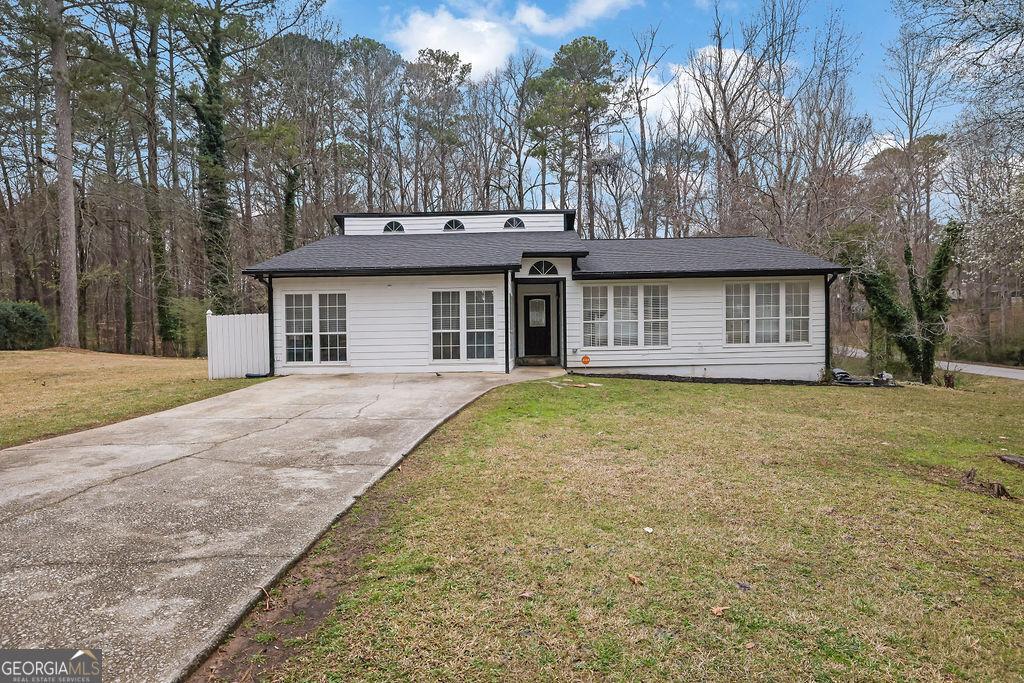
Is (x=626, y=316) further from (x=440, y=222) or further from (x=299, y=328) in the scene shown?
(x=299, y=328)

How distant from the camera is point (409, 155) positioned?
87.4ft

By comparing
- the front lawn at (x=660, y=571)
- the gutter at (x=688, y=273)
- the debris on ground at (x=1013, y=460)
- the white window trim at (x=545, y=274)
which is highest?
the white window trim at (x=545, y=274)

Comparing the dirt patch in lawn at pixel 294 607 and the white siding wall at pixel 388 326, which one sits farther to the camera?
the white siding wall at pixel 388 326

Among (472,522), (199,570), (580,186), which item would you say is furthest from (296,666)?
(580,186)

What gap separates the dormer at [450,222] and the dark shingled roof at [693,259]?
72.3 inches

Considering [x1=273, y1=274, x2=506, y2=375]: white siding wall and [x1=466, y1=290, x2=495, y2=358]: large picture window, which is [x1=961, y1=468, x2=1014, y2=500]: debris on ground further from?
[x1=466, y1=290, x2=495, y2=358]: large picture window

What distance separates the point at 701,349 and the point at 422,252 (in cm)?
760

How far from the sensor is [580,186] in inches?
1042

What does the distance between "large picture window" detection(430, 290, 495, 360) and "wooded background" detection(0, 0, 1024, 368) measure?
1179 cm

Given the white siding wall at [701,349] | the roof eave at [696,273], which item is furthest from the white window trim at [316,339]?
the roof eave at [696,273]

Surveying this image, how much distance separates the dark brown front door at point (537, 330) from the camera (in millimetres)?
14555

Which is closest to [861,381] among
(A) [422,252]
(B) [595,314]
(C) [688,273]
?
(C) [688,273]

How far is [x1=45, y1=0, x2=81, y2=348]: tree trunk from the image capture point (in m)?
18.0

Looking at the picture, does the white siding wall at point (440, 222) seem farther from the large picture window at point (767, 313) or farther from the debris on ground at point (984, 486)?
the debris on ground at point (984, 486)
